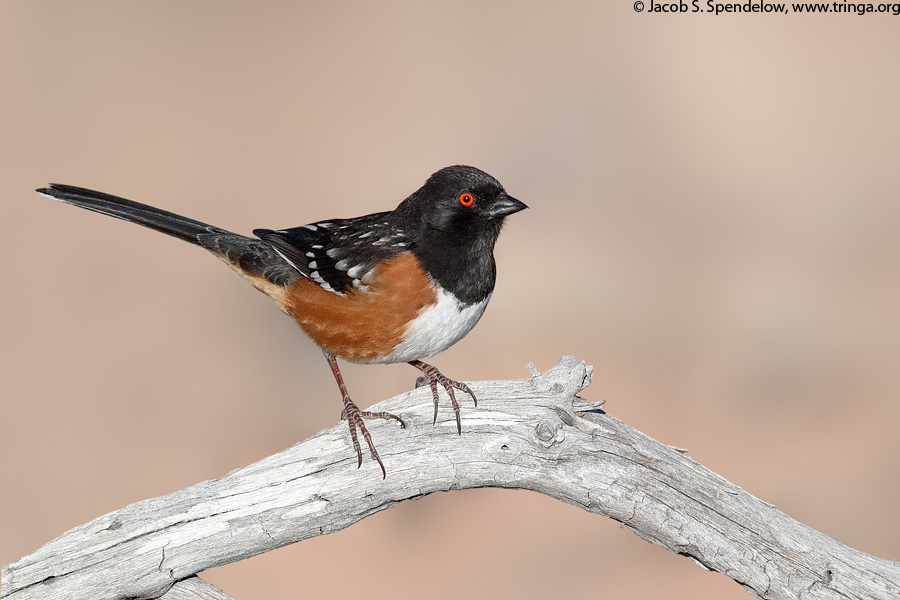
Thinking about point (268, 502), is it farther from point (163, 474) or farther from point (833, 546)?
point (163, 474)

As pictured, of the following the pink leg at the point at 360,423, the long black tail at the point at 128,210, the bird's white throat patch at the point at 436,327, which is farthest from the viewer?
the long black tail at the point at 128,210

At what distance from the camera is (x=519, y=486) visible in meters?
3.15

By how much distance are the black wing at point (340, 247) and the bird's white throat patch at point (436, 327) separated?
0.28m

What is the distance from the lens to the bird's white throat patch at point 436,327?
345 cm

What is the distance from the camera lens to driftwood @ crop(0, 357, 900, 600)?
298 cm

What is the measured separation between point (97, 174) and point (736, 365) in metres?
6.55

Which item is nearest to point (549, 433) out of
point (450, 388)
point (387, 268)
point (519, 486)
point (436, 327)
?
point (519, 486)

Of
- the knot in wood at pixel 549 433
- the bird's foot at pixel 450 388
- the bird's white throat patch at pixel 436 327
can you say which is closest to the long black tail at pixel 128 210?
the bird's white throat patch at pixel 436 327

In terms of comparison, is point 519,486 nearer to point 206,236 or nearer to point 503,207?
point 503,207

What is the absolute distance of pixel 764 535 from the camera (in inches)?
122

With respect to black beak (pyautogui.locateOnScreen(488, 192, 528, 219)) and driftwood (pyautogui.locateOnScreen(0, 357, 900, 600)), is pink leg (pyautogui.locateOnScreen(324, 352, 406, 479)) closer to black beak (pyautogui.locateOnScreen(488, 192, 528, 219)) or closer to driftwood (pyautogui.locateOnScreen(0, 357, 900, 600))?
driftwood (pyautogui.locateOnScreen(0, 357, 900, 600))

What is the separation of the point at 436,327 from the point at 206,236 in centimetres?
Answer: 127

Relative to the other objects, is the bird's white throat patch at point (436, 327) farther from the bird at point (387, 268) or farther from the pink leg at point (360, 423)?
the pink leg at point (360, 423)

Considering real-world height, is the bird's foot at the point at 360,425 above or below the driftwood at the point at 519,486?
above
